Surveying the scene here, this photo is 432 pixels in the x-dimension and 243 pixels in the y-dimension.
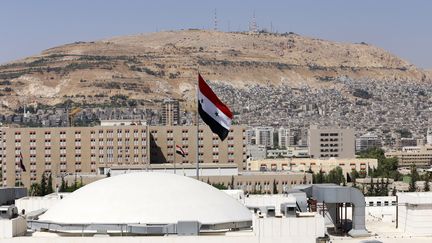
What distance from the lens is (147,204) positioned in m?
40.2

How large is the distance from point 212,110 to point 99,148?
4079 inches

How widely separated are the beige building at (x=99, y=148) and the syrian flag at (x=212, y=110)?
96.8 m

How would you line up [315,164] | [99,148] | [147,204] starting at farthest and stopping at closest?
[315,164]
[99,148]
[147,204]

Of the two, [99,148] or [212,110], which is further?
[99,148]

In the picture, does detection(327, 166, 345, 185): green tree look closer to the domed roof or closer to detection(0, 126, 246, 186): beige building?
detection(0, 126, 246, 186): beige building

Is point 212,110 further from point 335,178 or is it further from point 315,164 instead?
point 315,164

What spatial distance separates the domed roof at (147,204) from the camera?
130 ft

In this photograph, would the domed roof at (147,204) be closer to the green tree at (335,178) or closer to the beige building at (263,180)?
the beige building at (263,180)

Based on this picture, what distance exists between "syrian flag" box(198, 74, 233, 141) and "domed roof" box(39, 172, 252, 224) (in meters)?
7.36

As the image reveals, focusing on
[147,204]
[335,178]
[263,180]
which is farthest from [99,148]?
[147,204]

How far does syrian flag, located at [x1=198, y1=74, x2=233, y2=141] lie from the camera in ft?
162

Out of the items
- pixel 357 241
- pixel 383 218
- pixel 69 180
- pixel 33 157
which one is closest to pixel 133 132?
pixel 33 157

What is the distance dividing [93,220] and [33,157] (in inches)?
4392

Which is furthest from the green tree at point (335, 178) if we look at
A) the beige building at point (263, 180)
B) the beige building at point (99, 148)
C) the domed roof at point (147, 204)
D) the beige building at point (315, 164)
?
the domed roof at point (147, 204)
